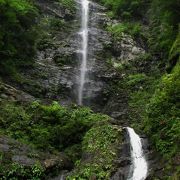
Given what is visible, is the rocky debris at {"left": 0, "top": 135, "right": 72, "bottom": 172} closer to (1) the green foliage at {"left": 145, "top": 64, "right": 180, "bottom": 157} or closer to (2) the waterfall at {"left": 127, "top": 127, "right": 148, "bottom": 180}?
(2) the waterfall at {"left": 127, "top": 127, "right": 148, "bottom": 180}

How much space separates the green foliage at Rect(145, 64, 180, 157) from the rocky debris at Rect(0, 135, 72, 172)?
13.7 ft

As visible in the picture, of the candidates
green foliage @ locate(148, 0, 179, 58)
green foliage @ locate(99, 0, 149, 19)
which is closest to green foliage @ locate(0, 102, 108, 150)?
green foliage @ locate(148, 0, 179, 58)

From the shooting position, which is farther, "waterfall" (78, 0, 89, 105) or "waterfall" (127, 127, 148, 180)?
"waterfall" (78, 0, 89, 105)

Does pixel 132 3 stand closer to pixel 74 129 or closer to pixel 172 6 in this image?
pixel 172 6

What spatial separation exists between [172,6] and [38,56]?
9.71 metres

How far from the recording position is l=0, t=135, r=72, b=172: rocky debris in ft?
53.6

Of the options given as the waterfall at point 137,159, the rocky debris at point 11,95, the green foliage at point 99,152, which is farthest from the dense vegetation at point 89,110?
the waterfall at point 137,159

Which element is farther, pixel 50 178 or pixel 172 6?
pixel 172 6

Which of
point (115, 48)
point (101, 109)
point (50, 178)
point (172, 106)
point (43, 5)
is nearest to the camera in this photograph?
point (50, 178)

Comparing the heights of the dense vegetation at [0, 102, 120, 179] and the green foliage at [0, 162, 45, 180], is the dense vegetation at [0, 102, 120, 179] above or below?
above

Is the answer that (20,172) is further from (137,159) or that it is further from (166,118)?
(166,118)

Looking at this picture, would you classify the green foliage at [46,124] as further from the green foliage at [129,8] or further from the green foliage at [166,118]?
the green foliage at [129,8]

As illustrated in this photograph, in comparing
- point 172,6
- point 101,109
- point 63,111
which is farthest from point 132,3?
point 63,111

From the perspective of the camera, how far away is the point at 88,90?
2686 cm
